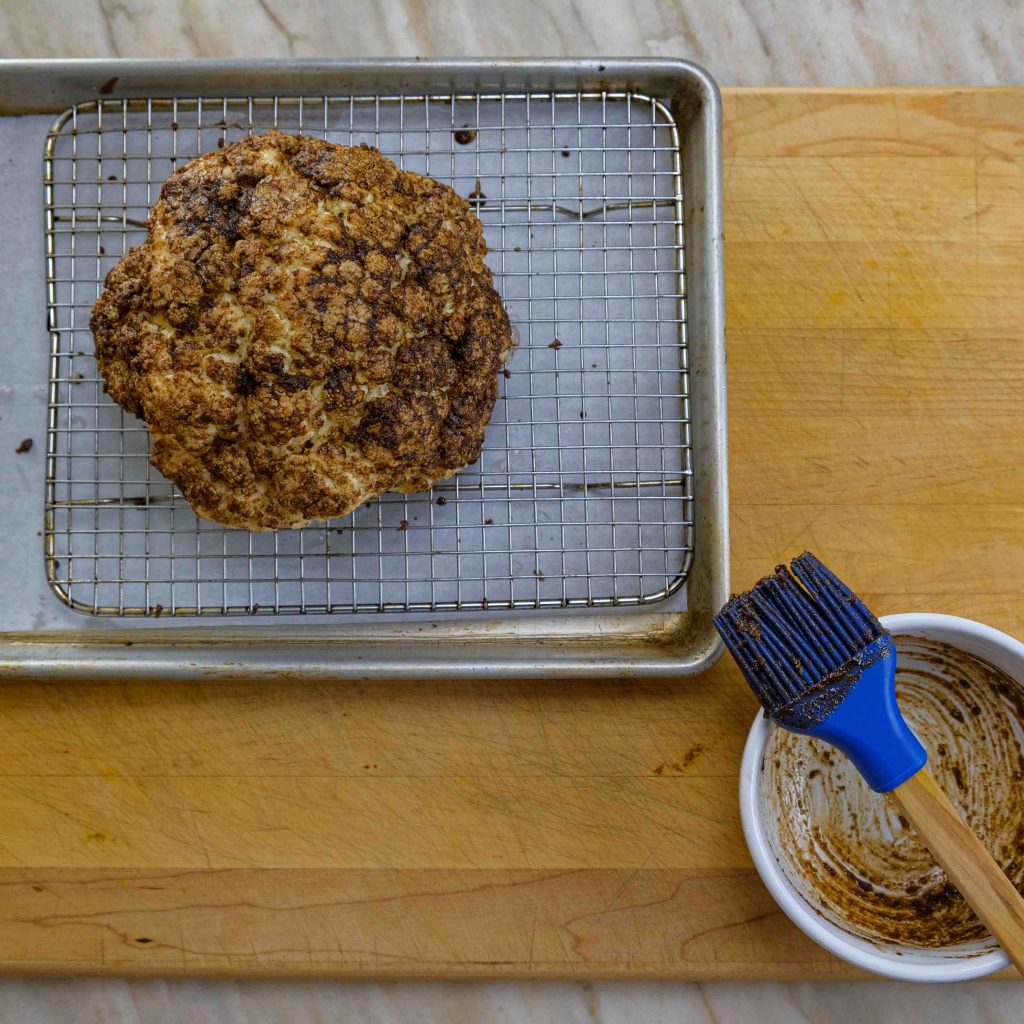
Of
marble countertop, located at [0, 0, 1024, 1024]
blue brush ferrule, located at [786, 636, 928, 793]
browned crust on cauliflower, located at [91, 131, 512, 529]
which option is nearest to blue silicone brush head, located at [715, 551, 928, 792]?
blue brush ferrule, located at [786, 636, 928, 793]

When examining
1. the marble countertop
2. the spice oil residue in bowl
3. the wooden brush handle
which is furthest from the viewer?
the marble countertop

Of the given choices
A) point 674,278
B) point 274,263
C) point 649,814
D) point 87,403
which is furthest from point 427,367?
point 649,814

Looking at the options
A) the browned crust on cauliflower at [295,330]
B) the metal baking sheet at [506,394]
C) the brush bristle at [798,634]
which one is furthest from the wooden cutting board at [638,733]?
the browned crust on cauliflower at [295,330]

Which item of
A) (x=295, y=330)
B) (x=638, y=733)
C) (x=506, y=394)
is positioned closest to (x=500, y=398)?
(x=506, y=394)

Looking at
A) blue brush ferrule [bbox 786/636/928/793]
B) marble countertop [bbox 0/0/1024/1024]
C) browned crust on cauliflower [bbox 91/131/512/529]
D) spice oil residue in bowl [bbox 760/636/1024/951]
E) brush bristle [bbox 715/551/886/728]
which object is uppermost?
marble countertop [bbox 0/0/1024/1024]

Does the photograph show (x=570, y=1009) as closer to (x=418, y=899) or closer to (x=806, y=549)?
(x=418, y=899)

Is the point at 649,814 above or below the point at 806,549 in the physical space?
below

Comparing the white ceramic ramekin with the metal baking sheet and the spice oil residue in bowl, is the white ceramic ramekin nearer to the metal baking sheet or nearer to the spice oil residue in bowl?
the spice oil residue in bowl
